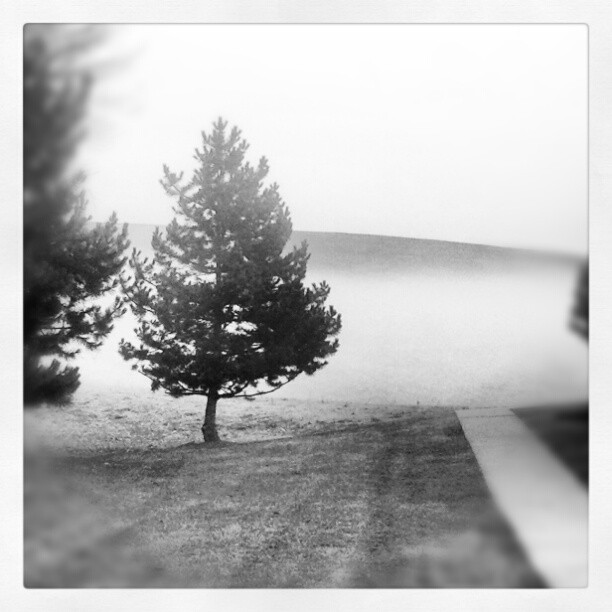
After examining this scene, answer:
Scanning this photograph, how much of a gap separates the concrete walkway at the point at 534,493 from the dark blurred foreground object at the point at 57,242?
2.23 m

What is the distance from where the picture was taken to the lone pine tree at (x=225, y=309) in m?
4.11

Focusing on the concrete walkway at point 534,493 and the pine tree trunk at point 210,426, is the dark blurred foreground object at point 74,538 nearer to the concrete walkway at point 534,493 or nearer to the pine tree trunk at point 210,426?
the pine tree trunk at point 210,426

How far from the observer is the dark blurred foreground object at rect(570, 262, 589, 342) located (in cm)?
411

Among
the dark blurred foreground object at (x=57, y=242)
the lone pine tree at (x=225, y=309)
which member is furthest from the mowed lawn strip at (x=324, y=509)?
the dark blurred foreground object at (x=57, y=242)

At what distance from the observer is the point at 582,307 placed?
412 cm

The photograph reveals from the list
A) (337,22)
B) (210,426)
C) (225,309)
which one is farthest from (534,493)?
(337,22)

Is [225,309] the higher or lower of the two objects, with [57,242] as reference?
lower

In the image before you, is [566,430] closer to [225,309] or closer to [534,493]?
[534,493]

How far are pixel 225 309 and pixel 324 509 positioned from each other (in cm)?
127

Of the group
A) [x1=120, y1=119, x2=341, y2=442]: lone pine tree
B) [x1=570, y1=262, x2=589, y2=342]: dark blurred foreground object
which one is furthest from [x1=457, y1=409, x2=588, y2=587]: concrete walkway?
[x1=120, y1=119, x2=341, y2=442]: lone pine tree

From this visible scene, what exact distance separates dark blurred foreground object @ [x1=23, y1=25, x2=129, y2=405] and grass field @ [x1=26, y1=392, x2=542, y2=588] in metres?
0.34

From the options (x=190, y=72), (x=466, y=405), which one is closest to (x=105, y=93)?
(x=190, y=72)
